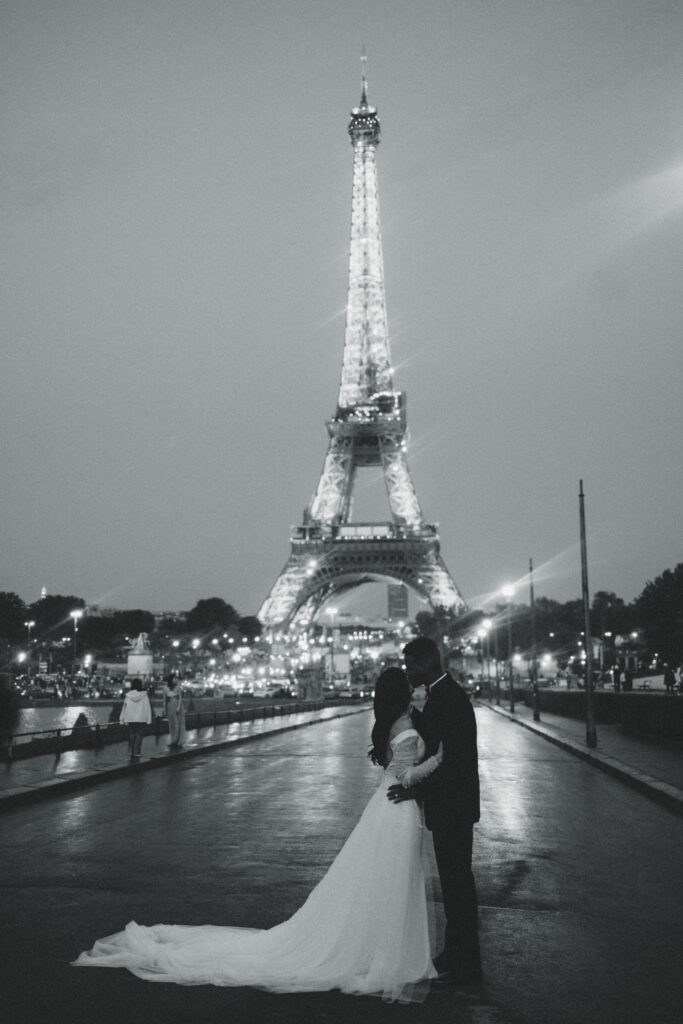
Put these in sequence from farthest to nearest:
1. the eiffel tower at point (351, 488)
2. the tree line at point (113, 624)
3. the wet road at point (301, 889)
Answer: the tree line at point (113, 624), the eiffel tower at point (351, 488), the wet road at point (301, 889)

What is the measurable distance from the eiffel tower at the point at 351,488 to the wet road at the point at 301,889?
71647mm

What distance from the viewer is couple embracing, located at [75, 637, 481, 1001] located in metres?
5.92

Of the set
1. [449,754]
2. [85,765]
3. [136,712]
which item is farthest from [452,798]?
[136,712]

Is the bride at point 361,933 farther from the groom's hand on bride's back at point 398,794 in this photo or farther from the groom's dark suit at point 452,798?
the groom's dark suit at point 452,798

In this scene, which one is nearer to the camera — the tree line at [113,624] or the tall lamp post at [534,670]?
the tall lamp post at [534,670]

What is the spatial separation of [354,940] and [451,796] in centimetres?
98

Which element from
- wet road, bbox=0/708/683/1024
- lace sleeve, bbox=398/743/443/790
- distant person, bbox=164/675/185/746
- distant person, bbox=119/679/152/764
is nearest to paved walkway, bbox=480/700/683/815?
wet road, bbox=0/708/683/1024

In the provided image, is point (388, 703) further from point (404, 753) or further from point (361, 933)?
point (361, 933)

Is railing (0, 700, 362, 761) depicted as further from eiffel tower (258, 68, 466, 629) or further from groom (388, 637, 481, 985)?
eiffel tower (258, 68, 466, 629)

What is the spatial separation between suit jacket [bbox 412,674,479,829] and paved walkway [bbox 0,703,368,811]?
9655 millimetres

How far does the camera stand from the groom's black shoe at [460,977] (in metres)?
6.12

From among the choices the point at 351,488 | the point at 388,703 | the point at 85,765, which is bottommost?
the point at 85,765

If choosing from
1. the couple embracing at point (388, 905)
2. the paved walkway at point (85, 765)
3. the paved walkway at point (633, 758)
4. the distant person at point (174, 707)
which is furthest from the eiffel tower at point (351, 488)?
the couple embracing at point (388, 905)

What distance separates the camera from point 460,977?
6.12 m
